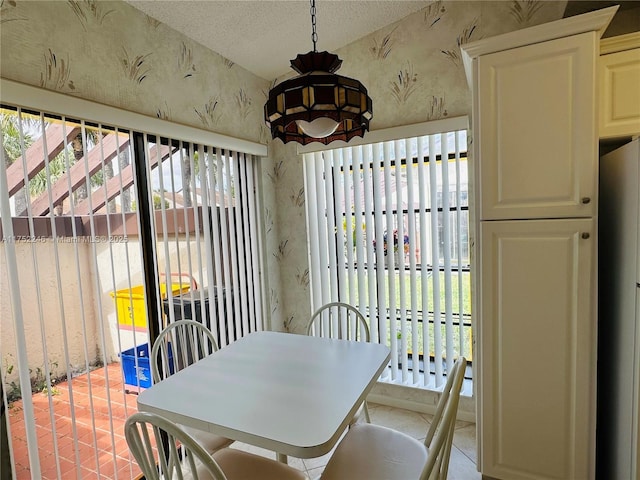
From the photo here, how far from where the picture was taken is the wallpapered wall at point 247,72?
4.83ft

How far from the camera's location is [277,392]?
52.6 inches

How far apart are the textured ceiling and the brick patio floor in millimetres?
1956

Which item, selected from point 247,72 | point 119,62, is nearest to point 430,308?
point 247,72

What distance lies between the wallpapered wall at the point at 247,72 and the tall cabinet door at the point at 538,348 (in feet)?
3.46

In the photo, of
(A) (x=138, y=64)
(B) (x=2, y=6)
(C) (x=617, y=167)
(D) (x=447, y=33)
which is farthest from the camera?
Result: (D) (x=447, y=33)

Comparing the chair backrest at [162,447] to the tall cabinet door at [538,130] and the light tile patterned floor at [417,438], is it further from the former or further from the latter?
the tall cabinet door at [538,130]

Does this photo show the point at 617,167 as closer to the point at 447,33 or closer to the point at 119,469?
the point at 447,33

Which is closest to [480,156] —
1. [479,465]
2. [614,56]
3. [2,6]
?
[614,56]

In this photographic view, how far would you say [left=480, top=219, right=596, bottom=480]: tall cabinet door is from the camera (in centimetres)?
155

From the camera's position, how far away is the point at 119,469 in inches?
72.6

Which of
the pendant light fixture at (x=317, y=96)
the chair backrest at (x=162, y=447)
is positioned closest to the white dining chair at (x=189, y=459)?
the chair backrest at (x=162, y=447)

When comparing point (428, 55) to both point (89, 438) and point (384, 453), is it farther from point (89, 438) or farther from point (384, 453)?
point (89, 438)

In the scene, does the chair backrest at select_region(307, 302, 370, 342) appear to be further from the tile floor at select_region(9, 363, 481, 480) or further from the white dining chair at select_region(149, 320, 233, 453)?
the tile floor at select_region(9, 363, 481, 480)

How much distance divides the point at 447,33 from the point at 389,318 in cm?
197
